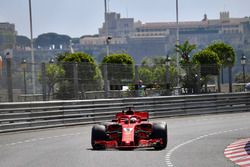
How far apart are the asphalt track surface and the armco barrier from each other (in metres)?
0.63

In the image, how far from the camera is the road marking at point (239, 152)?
1494cm

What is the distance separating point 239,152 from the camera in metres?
16.9

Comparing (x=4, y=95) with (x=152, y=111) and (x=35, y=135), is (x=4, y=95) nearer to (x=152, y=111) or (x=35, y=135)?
(x=35, y=135)

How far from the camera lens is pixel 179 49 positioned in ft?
230

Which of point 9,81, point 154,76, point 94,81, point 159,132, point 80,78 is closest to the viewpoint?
point 159,132

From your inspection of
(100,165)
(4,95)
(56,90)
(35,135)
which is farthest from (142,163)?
(56,90)

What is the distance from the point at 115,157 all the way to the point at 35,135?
8.38 meters

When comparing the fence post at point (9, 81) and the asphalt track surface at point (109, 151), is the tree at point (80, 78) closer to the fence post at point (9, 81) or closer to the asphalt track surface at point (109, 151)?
the asphalt track surface at point (109, 151)

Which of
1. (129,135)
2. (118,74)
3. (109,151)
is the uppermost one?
(118,74)

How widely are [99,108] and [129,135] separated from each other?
40.7 ft

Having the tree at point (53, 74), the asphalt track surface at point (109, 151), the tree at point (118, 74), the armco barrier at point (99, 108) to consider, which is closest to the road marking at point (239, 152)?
the asphalt track surface at point (109, 151)

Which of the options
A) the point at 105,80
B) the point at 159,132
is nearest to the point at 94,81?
the point at 105,80

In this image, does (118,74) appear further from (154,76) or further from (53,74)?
(53,74)

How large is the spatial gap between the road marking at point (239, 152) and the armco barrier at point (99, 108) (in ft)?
28.5
